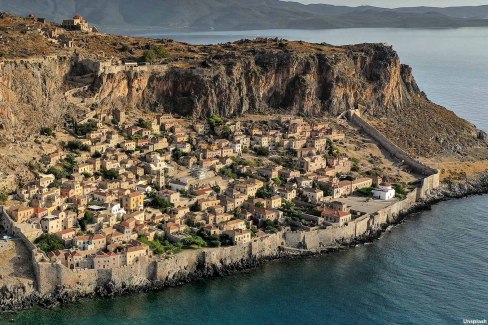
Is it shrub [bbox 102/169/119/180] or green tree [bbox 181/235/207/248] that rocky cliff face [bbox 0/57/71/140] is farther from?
green tree [bbox 181/235/207/248]

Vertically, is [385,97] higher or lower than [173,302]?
higher

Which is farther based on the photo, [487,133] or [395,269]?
[487,133]

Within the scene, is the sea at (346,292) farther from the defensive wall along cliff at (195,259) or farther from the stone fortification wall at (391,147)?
the stone fortification wall at (391,147)

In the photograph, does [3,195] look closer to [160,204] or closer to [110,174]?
[110,174]

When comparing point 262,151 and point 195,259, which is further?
point 262,151

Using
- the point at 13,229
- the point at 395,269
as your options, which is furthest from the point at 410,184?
the point at 13,229

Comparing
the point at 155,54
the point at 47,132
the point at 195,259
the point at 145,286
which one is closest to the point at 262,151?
the point at 155,54

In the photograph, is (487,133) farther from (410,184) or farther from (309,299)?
(309,299)
